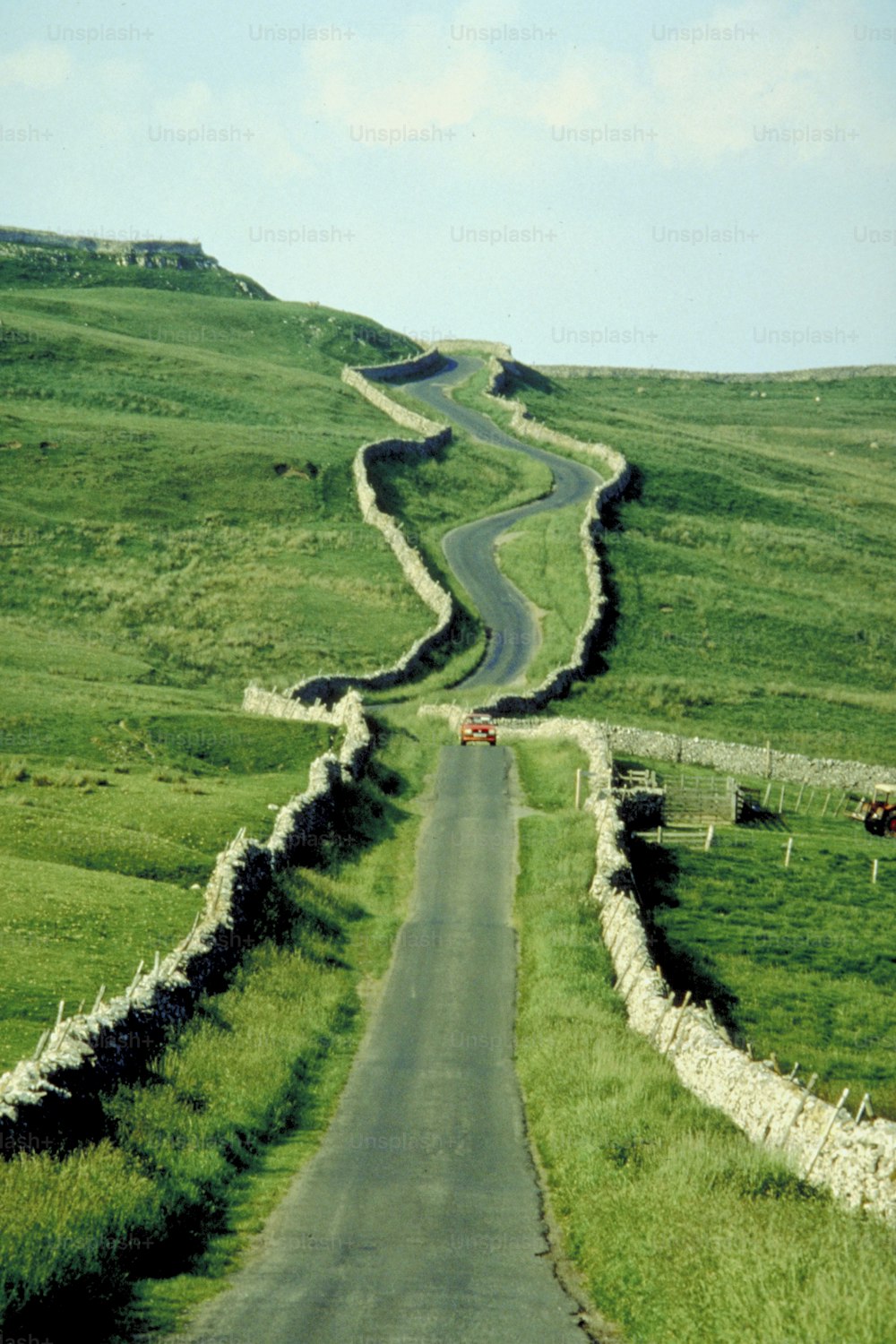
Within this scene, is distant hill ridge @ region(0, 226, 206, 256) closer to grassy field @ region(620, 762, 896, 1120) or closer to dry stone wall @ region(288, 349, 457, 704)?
dry stone wall @ region(288, 349, 457, 704)

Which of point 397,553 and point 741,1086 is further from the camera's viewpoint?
point 397,553

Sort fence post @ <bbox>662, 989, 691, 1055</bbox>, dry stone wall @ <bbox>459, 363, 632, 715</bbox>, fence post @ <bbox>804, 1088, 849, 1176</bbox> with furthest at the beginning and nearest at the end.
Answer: dry stone wall @ <bbox>459, 363, 632, 715</bbox>
fence post @ <bbox>662, 989, 691, 1055</bbox>
fence post @ <bbox>804, 1088, 849, 1176</bbox>

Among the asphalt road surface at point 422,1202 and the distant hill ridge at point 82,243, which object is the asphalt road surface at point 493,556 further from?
the distant hill ridge at point 82,243

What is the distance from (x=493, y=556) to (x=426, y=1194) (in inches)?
3004

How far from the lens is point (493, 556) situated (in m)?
93.8

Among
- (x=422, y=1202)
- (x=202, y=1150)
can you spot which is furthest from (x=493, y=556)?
(x=422, y=1202)

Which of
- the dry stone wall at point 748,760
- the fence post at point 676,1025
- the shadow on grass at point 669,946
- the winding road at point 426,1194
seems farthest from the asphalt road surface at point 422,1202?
the dry stone wall at point 748,760

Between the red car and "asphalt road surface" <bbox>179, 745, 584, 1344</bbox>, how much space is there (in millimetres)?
23966

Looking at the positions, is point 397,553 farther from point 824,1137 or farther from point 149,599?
point 824,1137

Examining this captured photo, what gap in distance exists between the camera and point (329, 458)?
104 m

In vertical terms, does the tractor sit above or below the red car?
→ below

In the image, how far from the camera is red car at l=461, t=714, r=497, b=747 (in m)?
57.0

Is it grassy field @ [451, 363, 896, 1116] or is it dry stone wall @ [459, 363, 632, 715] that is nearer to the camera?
grassy field @ [451, 363, 896, 1116]

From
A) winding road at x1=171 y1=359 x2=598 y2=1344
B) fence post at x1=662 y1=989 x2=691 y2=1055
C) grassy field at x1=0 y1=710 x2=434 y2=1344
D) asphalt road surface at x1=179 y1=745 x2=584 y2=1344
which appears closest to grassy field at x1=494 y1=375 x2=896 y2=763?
winding road at x1=171 y1=359 x2=598 y2=1344
